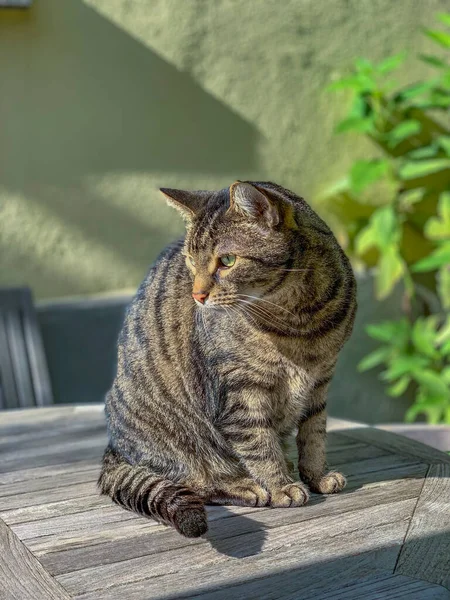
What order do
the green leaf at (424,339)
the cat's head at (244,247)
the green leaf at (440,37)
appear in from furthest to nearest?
the green leaf at (424,339)
the green leaf at (440,37)
the cat's head at (244,247)

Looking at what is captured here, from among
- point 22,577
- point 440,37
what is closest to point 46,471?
point 22,577

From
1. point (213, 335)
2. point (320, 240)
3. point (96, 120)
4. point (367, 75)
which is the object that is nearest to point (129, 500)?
point (213, 335)

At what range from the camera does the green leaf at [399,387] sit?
13.7 feet

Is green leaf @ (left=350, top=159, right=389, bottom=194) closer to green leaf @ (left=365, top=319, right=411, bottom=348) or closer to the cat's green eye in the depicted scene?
green leaf @ (left=365, top=319, right=411, bottom=348)

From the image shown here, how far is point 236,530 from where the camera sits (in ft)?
5.58

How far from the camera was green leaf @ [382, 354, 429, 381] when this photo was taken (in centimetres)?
401

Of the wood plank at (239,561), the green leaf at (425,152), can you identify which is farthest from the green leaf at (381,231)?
the wood plank at (239,561)

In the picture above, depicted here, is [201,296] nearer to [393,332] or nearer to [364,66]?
[393,332]

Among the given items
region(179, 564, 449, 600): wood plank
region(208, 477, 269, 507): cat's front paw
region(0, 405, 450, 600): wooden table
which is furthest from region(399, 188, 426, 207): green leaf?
region(179, 564, 449, 600): wood plank

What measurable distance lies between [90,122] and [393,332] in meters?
1.78

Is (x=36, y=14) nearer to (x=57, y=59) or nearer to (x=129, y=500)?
(x=57, y=59)

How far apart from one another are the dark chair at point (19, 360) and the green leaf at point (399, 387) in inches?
71.1

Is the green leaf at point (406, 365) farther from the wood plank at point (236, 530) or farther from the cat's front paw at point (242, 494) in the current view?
the cat's front paw at point (242, 494)

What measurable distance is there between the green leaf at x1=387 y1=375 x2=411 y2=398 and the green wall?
110 cm
